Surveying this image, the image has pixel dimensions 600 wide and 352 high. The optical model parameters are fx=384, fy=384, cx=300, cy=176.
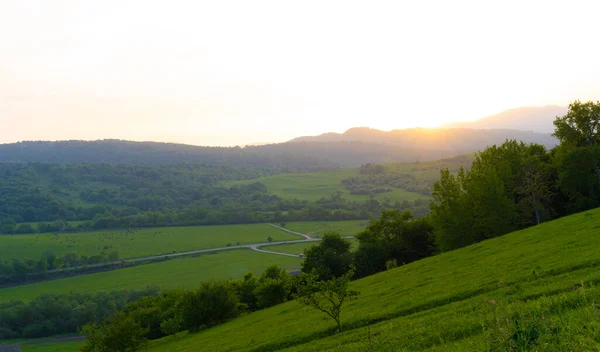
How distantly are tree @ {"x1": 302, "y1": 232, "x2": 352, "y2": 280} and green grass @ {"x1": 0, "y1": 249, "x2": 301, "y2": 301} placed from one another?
53.4 meters

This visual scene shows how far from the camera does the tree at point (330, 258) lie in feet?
260

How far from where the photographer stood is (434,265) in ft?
142

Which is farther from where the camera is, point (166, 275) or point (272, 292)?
point (166, 275)

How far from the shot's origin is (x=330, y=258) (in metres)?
81.1

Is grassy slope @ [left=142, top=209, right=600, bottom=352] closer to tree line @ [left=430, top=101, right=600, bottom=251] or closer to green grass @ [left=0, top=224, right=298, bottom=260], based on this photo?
tree line @ [left=430, top=101, right=600, bottom=251]

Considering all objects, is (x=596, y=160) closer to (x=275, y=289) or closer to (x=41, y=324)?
(x=275, y=289)

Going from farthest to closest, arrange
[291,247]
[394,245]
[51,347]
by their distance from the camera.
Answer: [291,247] → [51,347] → [394,245]

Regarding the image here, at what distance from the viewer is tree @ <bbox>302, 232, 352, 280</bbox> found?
79250 mm

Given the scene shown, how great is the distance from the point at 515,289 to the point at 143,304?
71.1m

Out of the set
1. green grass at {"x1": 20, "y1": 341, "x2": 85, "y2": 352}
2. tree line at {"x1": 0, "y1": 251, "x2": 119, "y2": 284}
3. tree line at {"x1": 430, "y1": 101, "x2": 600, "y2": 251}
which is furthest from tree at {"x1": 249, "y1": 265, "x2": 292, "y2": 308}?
tree line at {"x1": 0, "y1": 251, "x2": 119, "y2": 284}

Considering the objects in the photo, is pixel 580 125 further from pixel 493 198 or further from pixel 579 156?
pixel 493 198

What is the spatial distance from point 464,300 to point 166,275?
137 meters

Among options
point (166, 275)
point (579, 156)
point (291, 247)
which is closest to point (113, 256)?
point (166, 275)

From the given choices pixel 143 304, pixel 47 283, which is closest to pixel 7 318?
pixel 47 283
